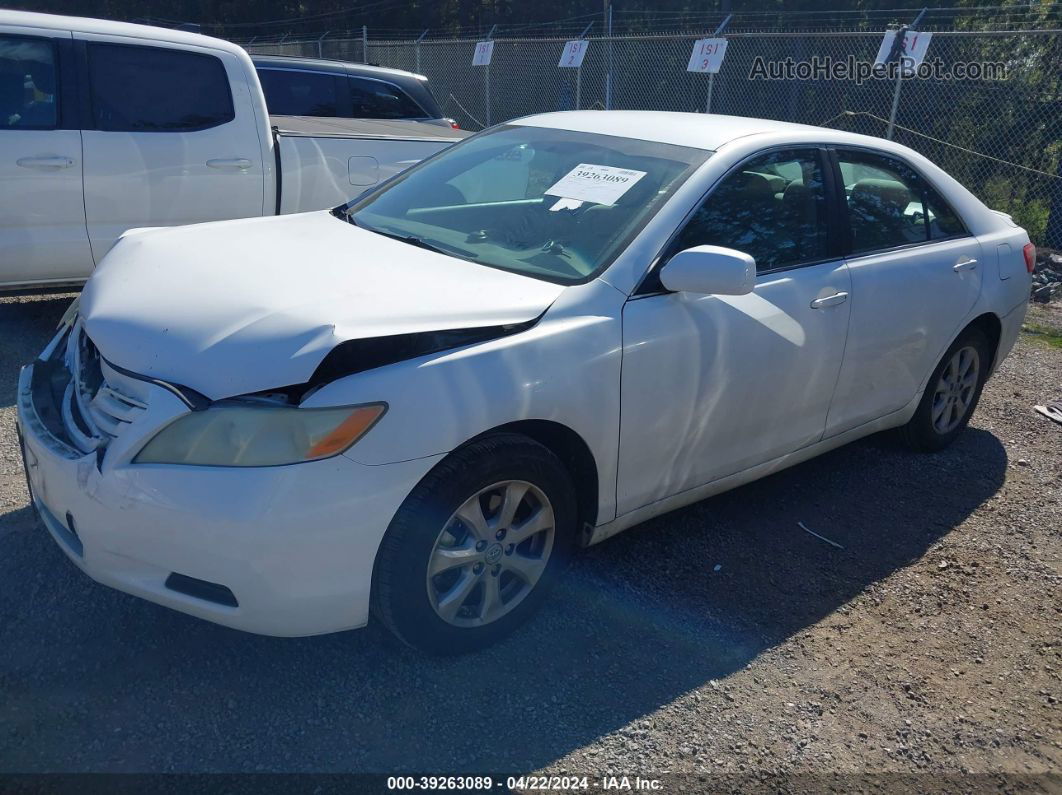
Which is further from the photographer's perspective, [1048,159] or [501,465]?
[1048,159]

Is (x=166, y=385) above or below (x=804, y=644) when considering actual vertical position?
above

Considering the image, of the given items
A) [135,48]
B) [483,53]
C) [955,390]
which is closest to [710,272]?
[955,390]

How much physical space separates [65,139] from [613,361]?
4065 millimetres

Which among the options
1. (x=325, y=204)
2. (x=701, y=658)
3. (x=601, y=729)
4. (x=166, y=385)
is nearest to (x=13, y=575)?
(x=166, y=385)

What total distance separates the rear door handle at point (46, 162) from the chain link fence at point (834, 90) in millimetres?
7364

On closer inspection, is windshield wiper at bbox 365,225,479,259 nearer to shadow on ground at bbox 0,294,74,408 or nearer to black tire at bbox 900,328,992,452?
shadow on ground at bbox 0,294,74,408

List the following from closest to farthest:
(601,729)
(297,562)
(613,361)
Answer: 1. (297,562)
2. (601,729)
3. (613,361)

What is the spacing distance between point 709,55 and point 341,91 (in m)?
4.74

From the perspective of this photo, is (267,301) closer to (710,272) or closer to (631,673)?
(710,272)

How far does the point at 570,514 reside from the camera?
125 inches

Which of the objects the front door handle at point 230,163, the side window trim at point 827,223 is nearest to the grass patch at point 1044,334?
the side window trim at point 827,223

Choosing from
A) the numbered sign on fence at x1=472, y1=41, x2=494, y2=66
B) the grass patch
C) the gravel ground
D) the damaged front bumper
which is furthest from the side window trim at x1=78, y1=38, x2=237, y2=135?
the numbered sign on fence at x1=472, y1=41, x2=494, y2=66

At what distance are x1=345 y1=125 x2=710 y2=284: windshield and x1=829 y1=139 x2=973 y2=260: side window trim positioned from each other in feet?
2.68

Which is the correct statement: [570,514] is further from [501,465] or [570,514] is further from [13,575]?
[13,575]
